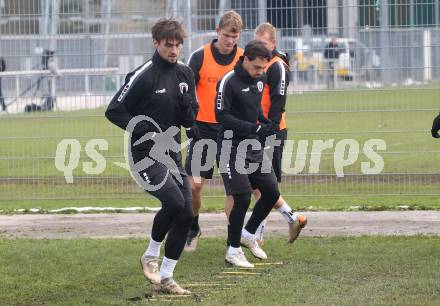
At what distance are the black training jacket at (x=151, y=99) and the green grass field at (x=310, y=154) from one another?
5.42 m

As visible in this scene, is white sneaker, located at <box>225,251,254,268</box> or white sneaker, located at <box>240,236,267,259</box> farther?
white sneaker, located at <box>240,236,267,259</box>

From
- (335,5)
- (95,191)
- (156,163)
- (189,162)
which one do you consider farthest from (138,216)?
(156,163)

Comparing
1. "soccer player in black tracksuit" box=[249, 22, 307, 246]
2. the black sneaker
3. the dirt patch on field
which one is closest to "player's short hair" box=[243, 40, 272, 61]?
"soccer player in black tracksuit" box=[249, 22, 307, 246]

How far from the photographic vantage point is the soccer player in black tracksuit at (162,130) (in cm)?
815

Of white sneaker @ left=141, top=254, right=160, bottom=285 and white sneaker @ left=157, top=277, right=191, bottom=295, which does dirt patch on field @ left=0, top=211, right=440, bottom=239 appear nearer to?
white sneaker @ left=141, top=254, right=160, bottom=285

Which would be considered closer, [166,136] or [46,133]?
[166,136]

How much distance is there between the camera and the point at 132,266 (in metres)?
9.46

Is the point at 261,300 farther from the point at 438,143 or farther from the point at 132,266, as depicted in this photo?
the point at 438,143

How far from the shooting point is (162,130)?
27.2ft

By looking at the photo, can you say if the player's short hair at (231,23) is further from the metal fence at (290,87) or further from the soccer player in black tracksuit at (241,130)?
the metal fence at (290,87)

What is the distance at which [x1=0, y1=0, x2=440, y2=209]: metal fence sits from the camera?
1366 cm

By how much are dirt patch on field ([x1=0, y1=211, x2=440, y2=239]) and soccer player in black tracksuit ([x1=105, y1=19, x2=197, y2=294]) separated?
305cm

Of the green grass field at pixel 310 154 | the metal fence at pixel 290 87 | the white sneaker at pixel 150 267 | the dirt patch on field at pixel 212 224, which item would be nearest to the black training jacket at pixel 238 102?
the white sneaker at pixel 150 267

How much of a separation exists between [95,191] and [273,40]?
4853 mm
